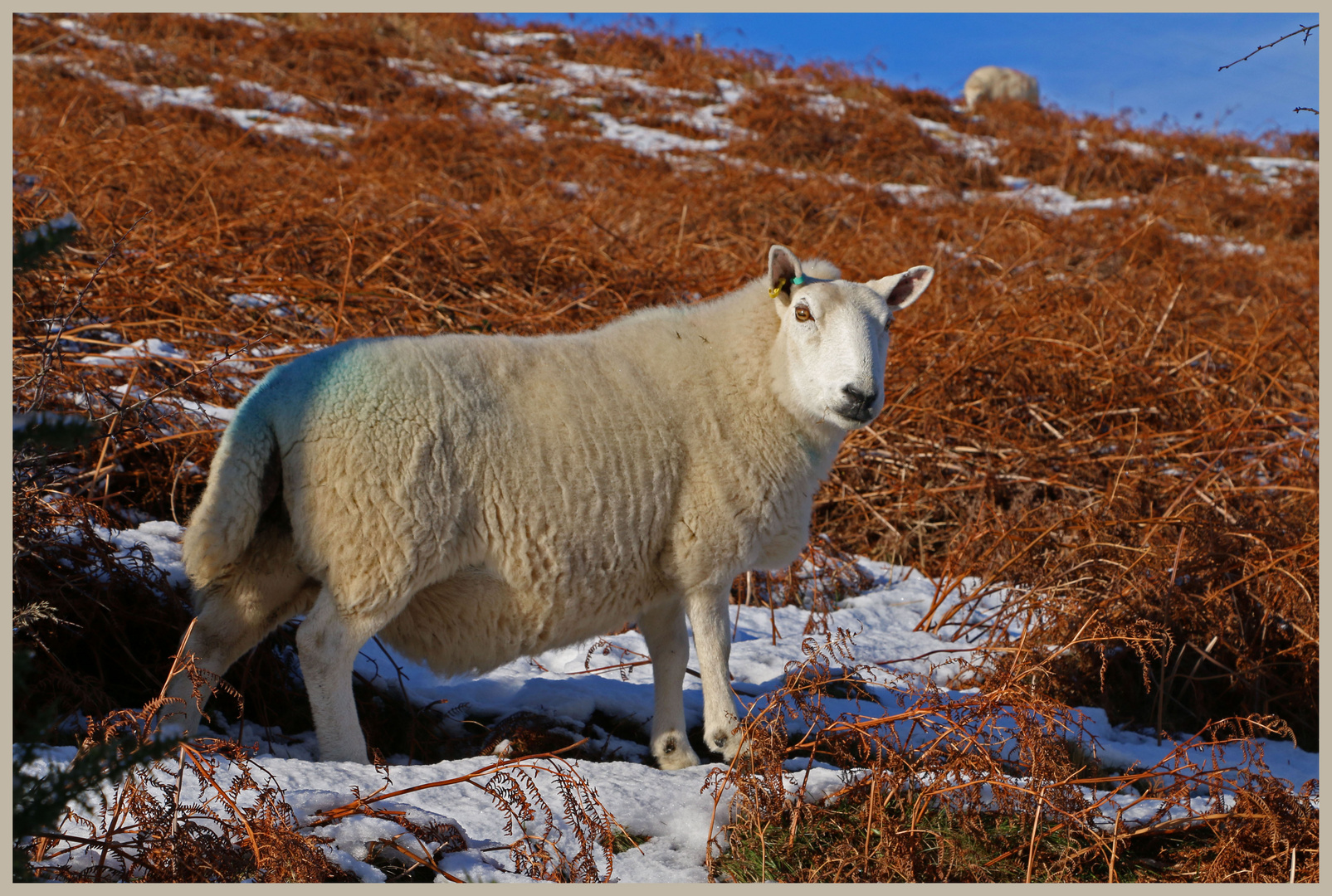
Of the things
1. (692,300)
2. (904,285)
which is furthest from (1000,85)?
(904,285)

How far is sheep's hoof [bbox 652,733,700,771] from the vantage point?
352 cm

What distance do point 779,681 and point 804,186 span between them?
30.4 ft

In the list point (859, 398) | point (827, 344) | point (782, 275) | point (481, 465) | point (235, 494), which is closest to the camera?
point (235, 494)

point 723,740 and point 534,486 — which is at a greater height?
point 534,486

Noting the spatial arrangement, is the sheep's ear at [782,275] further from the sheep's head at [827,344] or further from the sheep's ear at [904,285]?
the sheep's ear at [904,285]

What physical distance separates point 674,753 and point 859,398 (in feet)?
4.61

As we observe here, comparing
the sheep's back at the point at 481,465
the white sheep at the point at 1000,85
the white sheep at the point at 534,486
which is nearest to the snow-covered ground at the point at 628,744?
the white sheep at the point at 534,486

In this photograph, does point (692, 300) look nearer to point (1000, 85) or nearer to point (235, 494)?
point (235, 494)

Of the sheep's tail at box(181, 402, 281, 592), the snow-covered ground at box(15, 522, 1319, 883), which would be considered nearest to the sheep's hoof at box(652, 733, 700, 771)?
the snow-covered ground at box(15, 522, 1319, 883)

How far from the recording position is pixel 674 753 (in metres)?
3.55

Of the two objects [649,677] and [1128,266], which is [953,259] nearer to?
[1128,266]

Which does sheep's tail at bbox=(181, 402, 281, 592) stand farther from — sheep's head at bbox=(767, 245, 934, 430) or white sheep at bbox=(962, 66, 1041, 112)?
white sheep at bbox=(962, 66, 1041, 112)

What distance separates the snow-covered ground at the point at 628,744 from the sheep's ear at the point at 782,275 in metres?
1.36

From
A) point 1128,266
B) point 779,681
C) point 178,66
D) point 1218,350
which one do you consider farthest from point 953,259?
point 178,66
